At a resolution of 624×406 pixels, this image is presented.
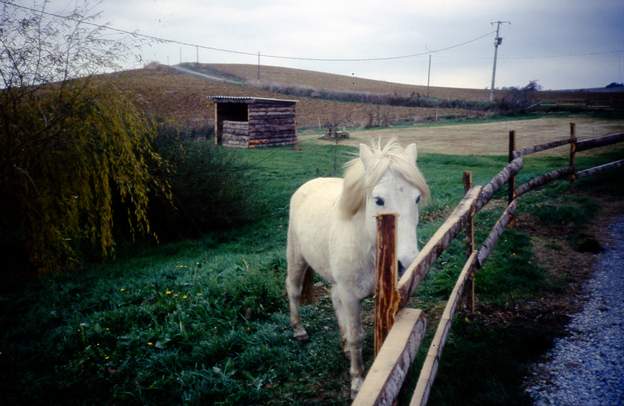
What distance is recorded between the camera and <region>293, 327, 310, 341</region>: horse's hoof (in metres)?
4.09

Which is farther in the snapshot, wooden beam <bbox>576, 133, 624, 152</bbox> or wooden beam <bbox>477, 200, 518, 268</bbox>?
wooden beam <bbox>576, 133, 624, 152</bbox>

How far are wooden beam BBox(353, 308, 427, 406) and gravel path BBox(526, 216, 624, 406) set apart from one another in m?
1.57

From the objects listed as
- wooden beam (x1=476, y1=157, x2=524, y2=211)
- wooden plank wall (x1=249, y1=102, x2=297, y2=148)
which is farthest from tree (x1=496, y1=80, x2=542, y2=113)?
wooden beam (x1=476, y1=157, x2=524, y2=211)

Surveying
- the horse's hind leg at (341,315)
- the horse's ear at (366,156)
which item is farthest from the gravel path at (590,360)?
the horse's ear at (366,156)

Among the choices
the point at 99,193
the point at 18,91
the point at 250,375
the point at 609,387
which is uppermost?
the point at 18,91

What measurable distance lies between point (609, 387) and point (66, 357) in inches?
194

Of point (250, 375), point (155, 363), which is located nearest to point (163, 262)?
point (155, 363)

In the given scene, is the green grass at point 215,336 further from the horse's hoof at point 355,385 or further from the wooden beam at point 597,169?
the wooden beam at point 597,169

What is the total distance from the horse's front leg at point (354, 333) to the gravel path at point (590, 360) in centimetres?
121

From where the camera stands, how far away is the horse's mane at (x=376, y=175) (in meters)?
2.57

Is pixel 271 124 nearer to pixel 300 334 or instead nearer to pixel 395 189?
pixel 300 334

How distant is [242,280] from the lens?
5.04 meters

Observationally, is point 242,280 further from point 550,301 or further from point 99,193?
point 550,301

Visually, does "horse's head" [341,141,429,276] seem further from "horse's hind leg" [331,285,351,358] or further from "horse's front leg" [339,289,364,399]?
"horse's hind leg" [331,285,351,358]
